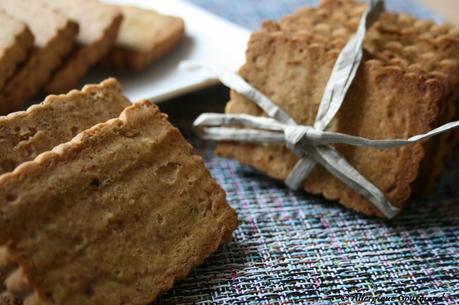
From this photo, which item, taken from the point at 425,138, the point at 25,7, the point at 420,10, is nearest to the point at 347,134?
the point at 425,138

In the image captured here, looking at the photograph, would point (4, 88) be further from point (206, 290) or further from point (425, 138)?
point (425, 138)

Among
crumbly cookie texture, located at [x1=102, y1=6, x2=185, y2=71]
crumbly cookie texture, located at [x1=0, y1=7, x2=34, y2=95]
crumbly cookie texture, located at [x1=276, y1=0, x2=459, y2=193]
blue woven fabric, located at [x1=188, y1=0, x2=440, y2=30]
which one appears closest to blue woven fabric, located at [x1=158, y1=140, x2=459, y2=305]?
crumbly cookie texture, located at [x1=276, y1=0, x2=459, y2=193]

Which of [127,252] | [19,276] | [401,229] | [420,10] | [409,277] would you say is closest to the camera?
[19,276]

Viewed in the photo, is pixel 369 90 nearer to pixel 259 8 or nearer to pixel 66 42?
pixel 66 42

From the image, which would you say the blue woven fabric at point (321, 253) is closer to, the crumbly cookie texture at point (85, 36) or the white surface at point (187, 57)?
the white surface at point (187, 57)

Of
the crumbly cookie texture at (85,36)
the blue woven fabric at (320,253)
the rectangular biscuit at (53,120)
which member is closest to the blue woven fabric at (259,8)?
the crumbly cookie texture at (85,36)

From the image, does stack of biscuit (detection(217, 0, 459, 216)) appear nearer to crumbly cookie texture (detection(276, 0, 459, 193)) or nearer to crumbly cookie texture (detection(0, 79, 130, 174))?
crumbly cookie texture (detection(276, 0, 459, 193))
